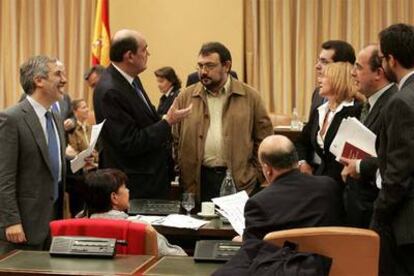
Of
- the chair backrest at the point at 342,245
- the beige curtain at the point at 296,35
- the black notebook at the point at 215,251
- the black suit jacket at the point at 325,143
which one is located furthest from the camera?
the beige curtain at the point at 296,35

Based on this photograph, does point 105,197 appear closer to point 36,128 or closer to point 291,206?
point 36,128

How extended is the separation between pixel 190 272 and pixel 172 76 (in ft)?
19.0

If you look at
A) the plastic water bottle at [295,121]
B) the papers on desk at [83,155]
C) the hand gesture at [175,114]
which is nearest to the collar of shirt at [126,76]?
the hand gesture at [175,114]

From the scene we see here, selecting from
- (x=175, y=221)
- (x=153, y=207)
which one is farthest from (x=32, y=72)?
(x=175, y=221)

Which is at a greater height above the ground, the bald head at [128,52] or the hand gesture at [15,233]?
the bald head at [128,52]

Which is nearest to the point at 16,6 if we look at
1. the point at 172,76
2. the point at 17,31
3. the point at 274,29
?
the point at 17,31

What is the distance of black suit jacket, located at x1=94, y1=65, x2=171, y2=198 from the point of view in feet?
13.9

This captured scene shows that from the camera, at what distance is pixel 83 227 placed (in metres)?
2.88

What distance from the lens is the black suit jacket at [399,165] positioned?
2.77m

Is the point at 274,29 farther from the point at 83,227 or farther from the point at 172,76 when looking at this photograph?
the point at 83,227

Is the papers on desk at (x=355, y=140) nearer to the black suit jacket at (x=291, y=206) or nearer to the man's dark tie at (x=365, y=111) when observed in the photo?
the man's dark tie at (x=365, y=111)

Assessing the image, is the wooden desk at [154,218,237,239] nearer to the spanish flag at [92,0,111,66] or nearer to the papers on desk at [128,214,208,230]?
the papers on desk at [128,214,208,230]

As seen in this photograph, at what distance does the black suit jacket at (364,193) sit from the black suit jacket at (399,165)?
15.1 inches

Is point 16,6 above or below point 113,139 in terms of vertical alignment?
above
